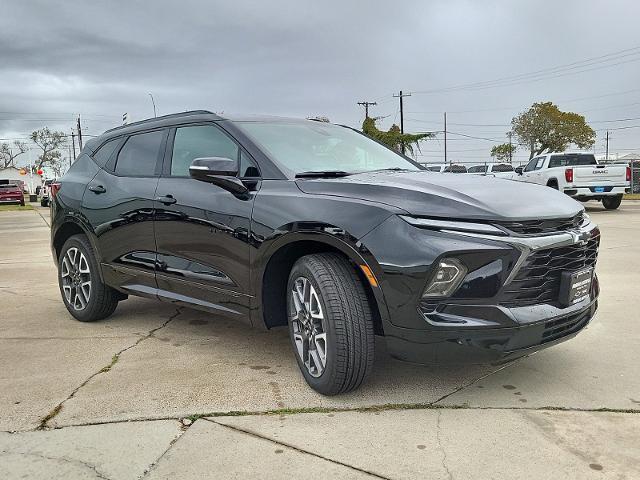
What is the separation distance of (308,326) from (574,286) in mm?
1379

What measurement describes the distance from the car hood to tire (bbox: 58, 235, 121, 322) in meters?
2.28

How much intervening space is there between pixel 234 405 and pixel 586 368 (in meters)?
2.11

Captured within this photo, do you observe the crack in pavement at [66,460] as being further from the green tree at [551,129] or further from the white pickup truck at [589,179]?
the green tree at [551,129]

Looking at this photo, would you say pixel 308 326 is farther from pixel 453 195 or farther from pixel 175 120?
pixel 175 120

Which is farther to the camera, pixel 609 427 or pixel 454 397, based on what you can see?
pixel 454 397

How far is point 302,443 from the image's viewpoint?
107 inches

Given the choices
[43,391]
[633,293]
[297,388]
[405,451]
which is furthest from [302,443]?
[633,293]

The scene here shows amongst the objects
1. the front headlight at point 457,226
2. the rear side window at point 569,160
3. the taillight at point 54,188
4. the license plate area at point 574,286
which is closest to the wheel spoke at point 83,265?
the taillight at point 54,188

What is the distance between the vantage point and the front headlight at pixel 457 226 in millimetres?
2848

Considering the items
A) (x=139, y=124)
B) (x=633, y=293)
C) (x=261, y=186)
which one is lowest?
(x=633, y=293)

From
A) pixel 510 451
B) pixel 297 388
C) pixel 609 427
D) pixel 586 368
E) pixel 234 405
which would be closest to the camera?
pixel 510 451

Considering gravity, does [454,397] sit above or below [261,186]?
below

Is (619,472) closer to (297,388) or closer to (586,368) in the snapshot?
(586,368)

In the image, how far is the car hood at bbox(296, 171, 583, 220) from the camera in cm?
292
